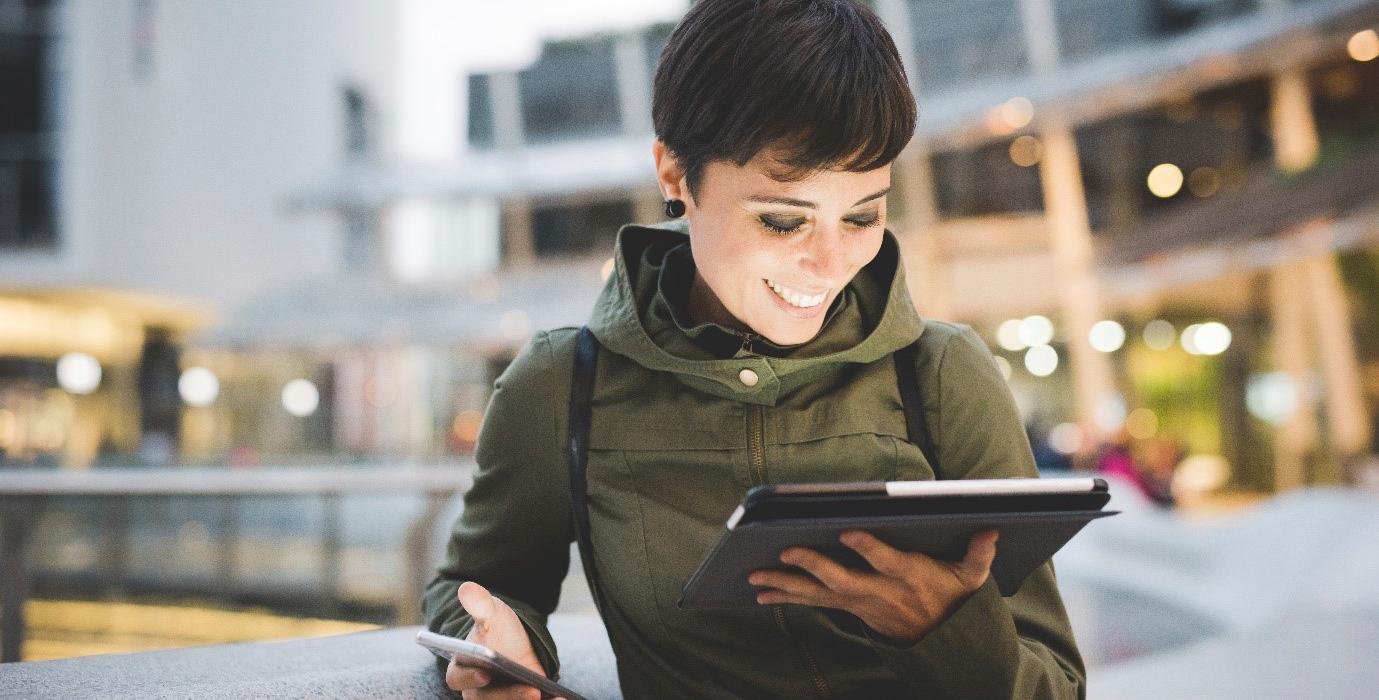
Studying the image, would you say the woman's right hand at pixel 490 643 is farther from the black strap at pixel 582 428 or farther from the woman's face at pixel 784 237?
the woman's face at pixel 784 237

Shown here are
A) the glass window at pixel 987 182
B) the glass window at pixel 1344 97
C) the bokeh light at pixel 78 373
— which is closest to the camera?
the glass window at pixel 1344 97

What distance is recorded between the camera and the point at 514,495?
1.46 metres

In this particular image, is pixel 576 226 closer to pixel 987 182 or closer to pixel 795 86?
pixel 987 182

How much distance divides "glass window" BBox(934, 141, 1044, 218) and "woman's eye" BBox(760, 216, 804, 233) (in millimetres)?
20669

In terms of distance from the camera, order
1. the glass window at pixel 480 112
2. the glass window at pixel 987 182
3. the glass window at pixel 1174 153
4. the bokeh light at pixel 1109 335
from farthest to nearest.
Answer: the glass window at pixel 480 112
the glass window at pixel 987 182
the bokeh light at pixel 1109 335
the glass window at pixel 1174 153

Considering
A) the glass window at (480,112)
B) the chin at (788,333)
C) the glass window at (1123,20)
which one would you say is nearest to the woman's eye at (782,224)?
the chin at (788,333)

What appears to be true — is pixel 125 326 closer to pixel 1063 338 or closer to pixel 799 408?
pixel 1063 338

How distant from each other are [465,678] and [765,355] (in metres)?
0.55

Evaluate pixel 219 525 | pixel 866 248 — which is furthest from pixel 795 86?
pixel 219 525

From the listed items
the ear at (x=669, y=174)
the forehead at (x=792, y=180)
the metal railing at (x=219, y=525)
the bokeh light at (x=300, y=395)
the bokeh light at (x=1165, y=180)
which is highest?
the bokeh light at (x=1165, y=180)

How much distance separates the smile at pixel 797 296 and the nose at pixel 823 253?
0.04 metres

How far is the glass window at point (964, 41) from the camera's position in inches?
774

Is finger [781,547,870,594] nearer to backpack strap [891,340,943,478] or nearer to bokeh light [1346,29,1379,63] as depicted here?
backpack strap [891,340,943,478]

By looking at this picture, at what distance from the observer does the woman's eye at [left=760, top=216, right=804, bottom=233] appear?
128 centimetres
